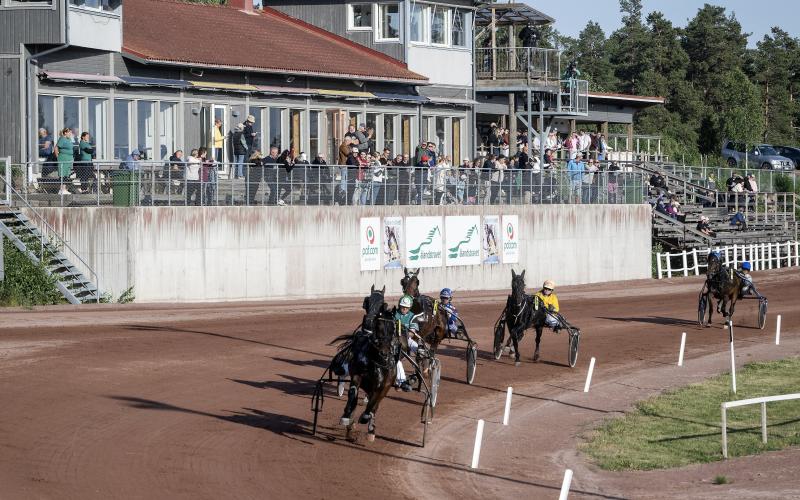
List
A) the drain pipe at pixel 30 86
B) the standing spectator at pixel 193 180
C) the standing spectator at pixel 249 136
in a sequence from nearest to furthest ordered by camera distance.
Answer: the standing spectator at pixel 193 180 → the drain pipe at pixel 30 86 → the standing spectator at pixel 249 136

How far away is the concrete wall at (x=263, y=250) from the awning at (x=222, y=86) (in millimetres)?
5591

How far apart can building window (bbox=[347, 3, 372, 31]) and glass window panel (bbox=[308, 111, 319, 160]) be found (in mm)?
6147

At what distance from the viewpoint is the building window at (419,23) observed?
44.3 metres

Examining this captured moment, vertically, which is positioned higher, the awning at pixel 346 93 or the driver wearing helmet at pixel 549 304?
the awning at pixel 346 93

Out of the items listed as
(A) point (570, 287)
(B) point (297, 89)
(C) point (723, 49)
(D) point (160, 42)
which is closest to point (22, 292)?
(D) point (160, 42)

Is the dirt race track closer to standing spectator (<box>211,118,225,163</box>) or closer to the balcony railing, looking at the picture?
standing spectator (<box>211,118,225,163</box>)

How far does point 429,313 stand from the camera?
62.1 feet

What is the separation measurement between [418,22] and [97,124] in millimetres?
14723

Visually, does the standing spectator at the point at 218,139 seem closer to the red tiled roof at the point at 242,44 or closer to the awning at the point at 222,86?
the awning at the point at 222,86

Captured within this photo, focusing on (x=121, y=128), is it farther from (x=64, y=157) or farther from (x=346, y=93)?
(x=346, y=93)

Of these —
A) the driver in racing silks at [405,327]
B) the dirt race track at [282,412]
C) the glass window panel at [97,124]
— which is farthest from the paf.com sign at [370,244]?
the driver in racing silks at [405,327]

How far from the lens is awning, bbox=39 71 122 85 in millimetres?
31523

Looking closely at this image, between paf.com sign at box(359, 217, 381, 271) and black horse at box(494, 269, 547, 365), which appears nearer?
black horse at box(494, 269, 547, 365)

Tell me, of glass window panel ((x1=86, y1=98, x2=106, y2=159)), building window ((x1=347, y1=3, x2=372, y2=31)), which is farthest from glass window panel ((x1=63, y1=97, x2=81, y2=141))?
building window ((x1=347, y1=3, x2=372, y2=31))
